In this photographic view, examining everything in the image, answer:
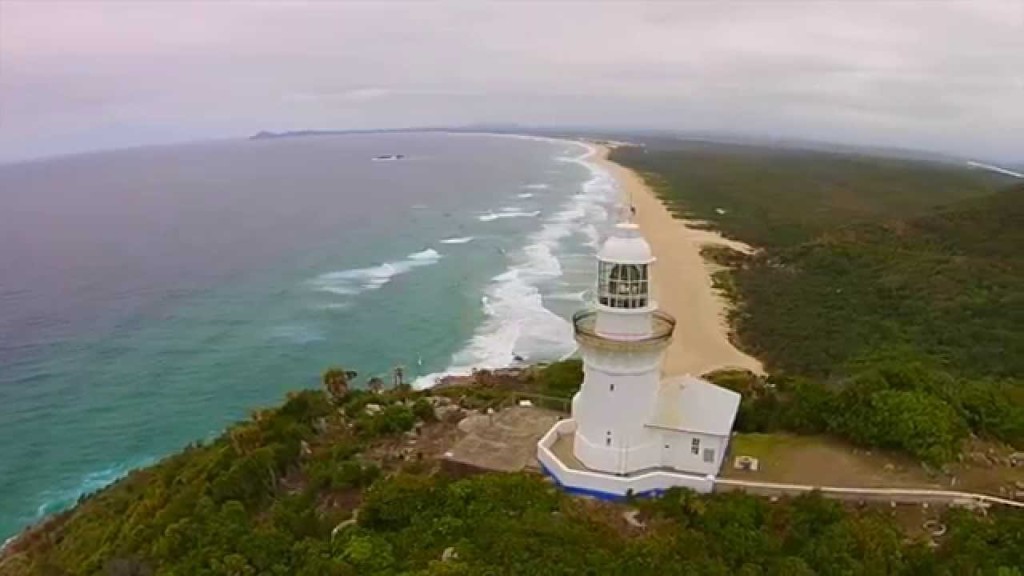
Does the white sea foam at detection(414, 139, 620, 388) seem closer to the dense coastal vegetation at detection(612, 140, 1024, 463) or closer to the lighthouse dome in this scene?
the dense coastal vegetation at detection(612, 140, 1024, 463)

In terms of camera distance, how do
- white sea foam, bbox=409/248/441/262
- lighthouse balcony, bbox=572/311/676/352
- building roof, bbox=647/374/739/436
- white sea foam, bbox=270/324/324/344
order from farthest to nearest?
white sea foam, bbox=409/248/441/262 → white sea foam, bbox=270/324/324/344 → building roof, bbox=647/374/739/436 → lighthouse balcony, bbox=572/311/676/352

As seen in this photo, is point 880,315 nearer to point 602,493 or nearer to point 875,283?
point 875,283

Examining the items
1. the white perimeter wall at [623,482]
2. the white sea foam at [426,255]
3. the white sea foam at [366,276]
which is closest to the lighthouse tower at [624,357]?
the white perimeter wall at [623,482]

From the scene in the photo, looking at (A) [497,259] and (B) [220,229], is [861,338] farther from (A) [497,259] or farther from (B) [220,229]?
(B) [220,229]

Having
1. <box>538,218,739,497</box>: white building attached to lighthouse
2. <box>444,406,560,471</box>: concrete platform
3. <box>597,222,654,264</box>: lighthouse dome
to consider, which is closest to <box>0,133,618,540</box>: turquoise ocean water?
<box>444,406,560,471</box>: concrete platform

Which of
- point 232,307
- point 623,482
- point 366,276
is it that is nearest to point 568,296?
point 366,276

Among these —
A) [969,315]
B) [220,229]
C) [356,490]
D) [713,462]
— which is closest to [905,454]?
[713,462]

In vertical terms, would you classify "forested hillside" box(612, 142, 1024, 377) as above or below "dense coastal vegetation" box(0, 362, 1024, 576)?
below
